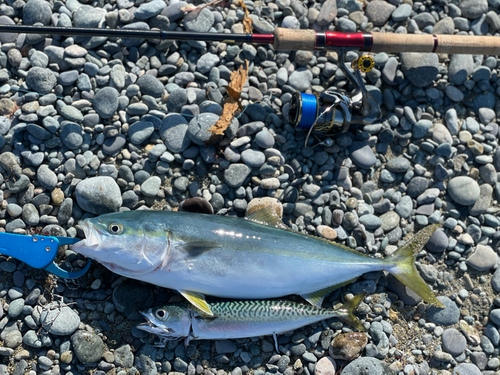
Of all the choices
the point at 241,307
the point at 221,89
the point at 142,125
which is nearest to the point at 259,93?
the point at 221,89

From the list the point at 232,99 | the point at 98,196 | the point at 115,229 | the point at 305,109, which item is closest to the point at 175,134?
the point at 232,99

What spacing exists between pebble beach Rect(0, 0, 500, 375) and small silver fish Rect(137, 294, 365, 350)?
0.21m

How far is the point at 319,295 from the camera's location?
14.1 feet

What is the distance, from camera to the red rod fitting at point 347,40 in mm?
4414

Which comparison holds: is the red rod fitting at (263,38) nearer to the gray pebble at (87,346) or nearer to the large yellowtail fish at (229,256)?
the large yellowtail fish at (229,256)

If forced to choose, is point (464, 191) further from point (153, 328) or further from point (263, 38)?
point (153, 328)

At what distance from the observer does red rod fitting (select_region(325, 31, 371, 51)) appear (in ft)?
14.5

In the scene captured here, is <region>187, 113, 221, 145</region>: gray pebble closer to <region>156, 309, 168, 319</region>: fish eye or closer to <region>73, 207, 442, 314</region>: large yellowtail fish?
<region>73, 207, 442, 314</region>: large yellowtail fish

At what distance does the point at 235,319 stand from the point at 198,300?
381 mm

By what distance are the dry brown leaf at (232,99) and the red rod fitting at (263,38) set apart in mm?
370

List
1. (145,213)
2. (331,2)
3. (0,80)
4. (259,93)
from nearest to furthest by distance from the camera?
(145,213) → (0,80) → (259,93) → (331,2)

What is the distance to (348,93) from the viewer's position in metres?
4.88

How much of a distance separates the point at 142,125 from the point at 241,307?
2042 mm

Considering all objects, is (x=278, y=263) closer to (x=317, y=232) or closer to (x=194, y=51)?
(x=317, y=232)
